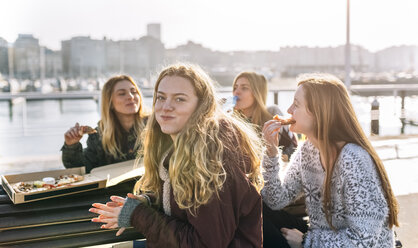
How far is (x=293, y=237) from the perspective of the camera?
2334mm

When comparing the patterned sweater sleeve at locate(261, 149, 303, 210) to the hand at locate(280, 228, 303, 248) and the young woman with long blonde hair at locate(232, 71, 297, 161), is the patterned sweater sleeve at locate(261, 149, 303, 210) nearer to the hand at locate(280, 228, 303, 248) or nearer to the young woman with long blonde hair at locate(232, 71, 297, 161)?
the hand at locate(280, 228, 303, 248)

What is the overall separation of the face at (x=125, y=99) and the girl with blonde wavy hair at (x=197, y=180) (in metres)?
1.69

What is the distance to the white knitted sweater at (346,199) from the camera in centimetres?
188

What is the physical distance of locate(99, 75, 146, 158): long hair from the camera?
346 centimetres

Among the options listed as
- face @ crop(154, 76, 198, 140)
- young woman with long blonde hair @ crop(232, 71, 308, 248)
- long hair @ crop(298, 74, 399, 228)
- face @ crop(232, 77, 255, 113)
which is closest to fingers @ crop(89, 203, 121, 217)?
face @ crop(154, 76, 198, 140)

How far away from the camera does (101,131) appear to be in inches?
140

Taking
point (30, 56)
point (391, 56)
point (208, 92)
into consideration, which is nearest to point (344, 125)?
point (208, 92)

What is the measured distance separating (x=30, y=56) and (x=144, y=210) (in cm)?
7456

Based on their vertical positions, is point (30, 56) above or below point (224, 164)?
above

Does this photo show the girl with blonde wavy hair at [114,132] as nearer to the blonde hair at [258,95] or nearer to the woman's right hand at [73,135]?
the woman's right hand at [73,135]

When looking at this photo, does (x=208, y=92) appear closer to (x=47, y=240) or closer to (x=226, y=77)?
(x=47, y=240)

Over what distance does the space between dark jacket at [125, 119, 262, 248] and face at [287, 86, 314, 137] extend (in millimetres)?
536

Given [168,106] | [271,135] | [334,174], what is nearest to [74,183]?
[168,106]

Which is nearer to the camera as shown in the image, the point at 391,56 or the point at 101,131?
the point at 101,131
